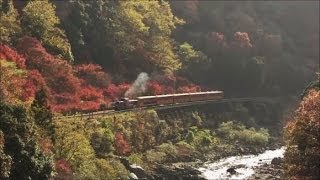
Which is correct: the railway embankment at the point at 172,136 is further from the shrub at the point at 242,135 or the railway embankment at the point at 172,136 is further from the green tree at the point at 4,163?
the green tree at the point at 4,163

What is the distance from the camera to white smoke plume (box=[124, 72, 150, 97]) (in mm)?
66250

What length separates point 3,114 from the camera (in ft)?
107

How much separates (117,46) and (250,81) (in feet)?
89.2

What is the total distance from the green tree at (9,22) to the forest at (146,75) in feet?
0.46

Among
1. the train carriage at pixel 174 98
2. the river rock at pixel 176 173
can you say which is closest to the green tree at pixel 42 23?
the train carriage at pixel 174 98

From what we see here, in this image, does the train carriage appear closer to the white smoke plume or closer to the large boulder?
the white smoke plume

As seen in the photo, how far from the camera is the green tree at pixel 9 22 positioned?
55506 millimetres

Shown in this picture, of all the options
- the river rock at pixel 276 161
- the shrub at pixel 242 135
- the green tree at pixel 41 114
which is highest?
the green tree at pixel 41 114

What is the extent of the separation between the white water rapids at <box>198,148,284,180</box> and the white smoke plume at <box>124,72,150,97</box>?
15.2 metres

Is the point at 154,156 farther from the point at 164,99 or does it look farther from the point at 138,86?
the point at 138,86

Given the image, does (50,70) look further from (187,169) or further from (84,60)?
(187,169)

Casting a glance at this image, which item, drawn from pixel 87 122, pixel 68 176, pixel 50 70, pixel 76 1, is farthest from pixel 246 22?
pixel 68 176

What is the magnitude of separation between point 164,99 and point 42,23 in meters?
17.8

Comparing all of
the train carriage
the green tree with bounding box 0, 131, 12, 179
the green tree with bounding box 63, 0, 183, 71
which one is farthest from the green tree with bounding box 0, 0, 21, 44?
the green tree with bounding box 0, 131, 12, 179
